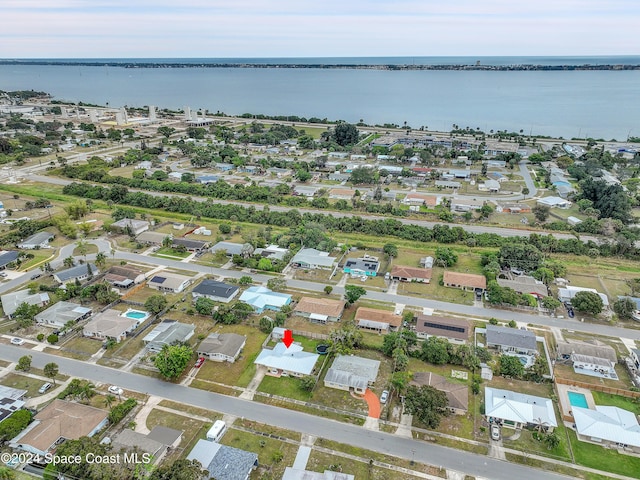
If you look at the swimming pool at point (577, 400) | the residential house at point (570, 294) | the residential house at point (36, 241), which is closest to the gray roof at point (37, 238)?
the residential house at point (36, 241)

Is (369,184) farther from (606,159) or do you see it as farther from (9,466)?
(9,466)

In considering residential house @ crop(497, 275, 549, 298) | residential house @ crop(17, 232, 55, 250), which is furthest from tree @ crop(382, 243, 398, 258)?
residential house @ crop(17, 232, 55, 250)

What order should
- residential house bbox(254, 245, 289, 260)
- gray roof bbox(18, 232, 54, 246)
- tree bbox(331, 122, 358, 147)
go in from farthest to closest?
tree bbox(331, 122, 358, 147)
gray roof bbox(18, 232, 54, 246)
residential house bbox(254, 245, 289, 260)

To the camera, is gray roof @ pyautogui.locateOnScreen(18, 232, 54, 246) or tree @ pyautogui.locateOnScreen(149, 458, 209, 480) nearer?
tree @ pyautogui.locateOnScreen(149, 458, 209, 480)

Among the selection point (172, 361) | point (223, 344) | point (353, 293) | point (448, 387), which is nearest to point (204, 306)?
point (223, 344)

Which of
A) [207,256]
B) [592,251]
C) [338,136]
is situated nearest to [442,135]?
[338,136]

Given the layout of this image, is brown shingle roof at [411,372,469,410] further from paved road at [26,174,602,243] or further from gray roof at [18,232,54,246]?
gray roof at [18,232,54,246]
